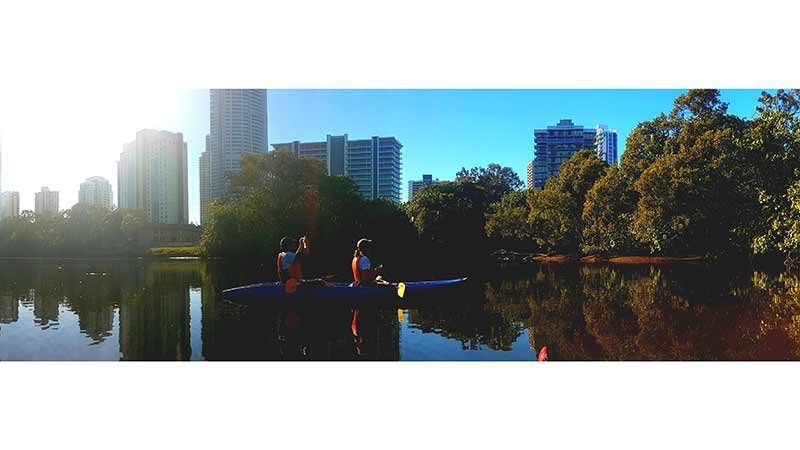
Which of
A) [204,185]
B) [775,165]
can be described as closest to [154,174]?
[204,185]

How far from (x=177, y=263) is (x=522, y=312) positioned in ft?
44.0

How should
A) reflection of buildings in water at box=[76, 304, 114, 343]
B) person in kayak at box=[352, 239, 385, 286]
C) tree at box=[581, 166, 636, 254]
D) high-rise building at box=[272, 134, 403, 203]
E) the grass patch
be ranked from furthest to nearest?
the grass patch → high-rise building at box=[272, 134, 403, 203] → tree at box=[581, 166, 636, 254] → person in kayak at box=[352, 239, 385, 286] → reflection of buildings in water at box=[76, 304, 114, 343]

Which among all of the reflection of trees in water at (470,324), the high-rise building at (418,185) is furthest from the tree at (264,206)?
the high-rise building at (418,185)

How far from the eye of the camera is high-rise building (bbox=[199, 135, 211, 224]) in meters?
12.8

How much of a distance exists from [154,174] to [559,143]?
41.1ft

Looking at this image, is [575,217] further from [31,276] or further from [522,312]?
[31,276]

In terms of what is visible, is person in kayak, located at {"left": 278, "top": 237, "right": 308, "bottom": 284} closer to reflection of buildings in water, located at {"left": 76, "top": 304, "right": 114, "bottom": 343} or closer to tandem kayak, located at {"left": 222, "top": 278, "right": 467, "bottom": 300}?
tandem kayak, located at {"left": 222, "top": 278, "right": 467, "bottom": 300}

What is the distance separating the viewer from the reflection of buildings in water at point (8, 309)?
627cm

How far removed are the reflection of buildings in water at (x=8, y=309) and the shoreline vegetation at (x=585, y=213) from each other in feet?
9.65

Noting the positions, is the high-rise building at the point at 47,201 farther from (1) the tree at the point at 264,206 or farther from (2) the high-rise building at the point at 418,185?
(2) the high-rise building at the point at 418,185

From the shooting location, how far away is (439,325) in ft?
18.3

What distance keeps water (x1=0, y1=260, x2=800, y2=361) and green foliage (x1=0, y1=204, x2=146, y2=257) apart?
644 cm

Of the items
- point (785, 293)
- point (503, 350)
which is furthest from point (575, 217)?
point (503, 350)

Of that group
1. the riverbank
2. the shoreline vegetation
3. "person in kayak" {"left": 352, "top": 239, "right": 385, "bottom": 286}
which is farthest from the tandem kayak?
the riverbank
